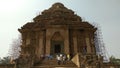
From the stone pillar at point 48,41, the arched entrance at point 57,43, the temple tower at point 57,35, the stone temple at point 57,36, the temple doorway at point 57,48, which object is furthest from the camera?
the temple doorway at point 57,48

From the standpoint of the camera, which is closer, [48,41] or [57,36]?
[48,41]

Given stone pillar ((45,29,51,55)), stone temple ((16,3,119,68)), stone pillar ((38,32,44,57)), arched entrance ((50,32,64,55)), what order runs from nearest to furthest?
stone pillar ((45,29,51,55))
stone pillar ((38,32,44,57))
stone temple ((16,3,119,68))
arched entrance ((50,32,64,55))

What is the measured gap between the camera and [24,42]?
28.5m

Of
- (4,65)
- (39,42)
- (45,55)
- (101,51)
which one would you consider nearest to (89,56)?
(4,65)

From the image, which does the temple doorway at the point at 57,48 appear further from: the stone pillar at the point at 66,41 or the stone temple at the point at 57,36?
the stone pillar at the point at 66,41

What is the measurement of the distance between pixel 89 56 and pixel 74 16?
1356 cm

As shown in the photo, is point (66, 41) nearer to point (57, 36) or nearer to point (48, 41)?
point (57, 36)

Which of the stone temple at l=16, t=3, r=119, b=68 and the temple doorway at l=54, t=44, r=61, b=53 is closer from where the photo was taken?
the stone temple at l=16, t=3, r=119, b=68

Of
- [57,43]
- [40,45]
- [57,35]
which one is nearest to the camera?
[40,45]

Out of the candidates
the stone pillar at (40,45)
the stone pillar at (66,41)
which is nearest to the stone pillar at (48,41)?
the stone pillar at (40,45)

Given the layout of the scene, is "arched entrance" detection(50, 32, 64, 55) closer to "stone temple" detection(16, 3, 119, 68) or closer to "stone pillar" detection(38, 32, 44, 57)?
"stone temple" detection(16, 3, 119, 68)

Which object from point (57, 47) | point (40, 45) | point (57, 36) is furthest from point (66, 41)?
point (40, 45)

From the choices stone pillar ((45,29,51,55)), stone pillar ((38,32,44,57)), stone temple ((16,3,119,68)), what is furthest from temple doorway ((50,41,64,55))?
stone pillar ((38,32,44,57))

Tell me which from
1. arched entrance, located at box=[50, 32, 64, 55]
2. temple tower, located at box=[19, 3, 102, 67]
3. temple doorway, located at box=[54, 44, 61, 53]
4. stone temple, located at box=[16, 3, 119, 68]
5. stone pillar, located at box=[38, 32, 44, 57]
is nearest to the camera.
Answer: stone pillar, located at box=[38, 32, 44, 57]
